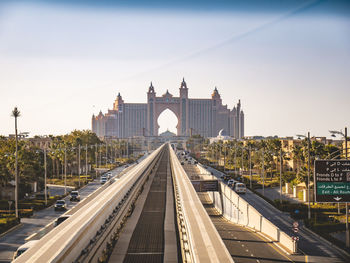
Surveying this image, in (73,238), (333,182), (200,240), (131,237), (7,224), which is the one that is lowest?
(7,224)

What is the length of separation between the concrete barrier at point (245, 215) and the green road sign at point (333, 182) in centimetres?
384

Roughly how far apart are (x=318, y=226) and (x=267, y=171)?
156 ft

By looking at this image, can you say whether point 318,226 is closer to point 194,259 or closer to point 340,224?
point 340,224

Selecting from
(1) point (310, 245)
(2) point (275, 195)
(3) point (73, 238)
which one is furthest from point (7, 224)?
(2) point (275, 195)

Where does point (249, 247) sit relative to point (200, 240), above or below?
below

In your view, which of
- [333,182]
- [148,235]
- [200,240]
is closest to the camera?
[200,240]

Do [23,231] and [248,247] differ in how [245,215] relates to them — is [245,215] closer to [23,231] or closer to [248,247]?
[248,247]

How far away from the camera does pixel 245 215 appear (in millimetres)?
34875

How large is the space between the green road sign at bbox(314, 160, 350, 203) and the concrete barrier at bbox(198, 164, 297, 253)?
384cm

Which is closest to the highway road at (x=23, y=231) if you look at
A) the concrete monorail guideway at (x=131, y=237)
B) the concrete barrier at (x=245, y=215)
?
the concrete monorail guideway at (x=131, y=237)

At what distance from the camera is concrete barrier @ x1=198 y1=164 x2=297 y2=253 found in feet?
82.8

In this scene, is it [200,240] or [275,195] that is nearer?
[200,240]

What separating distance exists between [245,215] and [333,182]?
10.1m

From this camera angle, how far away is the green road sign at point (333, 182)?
26656mm
